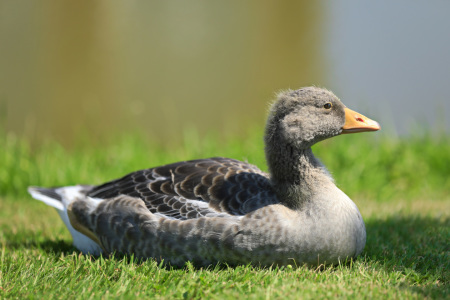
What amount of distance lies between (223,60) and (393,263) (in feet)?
47.1

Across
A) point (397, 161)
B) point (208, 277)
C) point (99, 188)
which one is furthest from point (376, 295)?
point (397, 161)

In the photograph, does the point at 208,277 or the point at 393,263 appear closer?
the point at 208,277

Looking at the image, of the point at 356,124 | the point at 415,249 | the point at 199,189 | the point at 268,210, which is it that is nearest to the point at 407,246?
the point at 415,249

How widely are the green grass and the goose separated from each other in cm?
18

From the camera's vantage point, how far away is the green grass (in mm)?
3652

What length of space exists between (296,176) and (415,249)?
137 cm

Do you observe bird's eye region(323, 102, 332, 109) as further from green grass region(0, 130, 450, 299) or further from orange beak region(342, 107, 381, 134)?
green grass region(0, 130, 450, 299)

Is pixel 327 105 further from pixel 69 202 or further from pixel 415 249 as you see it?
pixel 69 202

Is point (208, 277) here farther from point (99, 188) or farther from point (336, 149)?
point (336, 149)

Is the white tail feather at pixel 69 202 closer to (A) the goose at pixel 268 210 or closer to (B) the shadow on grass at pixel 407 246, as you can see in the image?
(B) the shadow on grass at pixel 407 246

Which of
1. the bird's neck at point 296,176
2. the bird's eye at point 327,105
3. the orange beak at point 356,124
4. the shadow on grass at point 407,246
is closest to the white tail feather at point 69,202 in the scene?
the shadow on grass at point 407,246

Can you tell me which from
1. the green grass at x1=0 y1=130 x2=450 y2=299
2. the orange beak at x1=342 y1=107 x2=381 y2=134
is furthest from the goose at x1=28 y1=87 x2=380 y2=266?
the green grass at x1=0 y1=130 x2=450 y2=299

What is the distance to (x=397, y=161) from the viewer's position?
837cm

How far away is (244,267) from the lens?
4.19 metres
